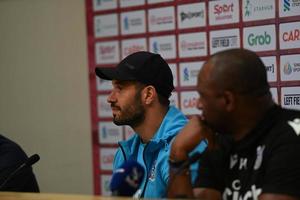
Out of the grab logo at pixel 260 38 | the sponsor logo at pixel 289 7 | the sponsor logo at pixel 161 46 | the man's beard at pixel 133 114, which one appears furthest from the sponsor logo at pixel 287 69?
the man's beard at pixel 133 114

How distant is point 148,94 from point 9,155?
0.68 meters

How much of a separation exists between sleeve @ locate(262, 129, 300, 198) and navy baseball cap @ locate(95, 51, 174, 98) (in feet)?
2.59

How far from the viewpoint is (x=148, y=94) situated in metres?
2.06

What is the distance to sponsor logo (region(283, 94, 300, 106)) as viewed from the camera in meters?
2.66

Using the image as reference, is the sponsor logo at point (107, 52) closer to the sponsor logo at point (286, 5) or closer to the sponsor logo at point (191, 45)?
the sponsor logo at point (191, 45)

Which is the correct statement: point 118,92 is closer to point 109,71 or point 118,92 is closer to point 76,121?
point 109,71

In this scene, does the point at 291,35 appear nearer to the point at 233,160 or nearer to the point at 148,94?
the point at 148,94

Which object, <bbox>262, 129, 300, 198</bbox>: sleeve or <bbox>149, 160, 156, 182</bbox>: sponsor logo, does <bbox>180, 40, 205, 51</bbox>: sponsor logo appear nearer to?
<bbox>149, 160, 156, 182</bbox>: sponsor logo

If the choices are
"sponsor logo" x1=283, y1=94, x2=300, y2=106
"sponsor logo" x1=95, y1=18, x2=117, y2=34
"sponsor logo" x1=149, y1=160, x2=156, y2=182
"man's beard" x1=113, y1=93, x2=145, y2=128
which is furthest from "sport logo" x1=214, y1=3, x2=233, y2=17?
"sponsor logo" x1=149, y1=160, x2=156, y2=182

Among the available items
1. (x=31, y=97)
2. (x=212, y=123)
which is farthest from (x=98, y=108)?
(x=212, y=123)

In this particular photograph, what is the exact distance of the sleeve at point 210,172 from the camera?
4.85 feet

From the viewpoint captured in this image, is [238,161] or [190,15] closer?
[238,161]

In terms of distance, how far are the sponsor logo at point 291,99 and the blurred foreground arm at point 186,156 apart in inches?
48.3

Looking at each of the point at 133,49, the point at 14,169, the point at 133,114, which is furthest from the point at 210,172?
the point at 133,49
